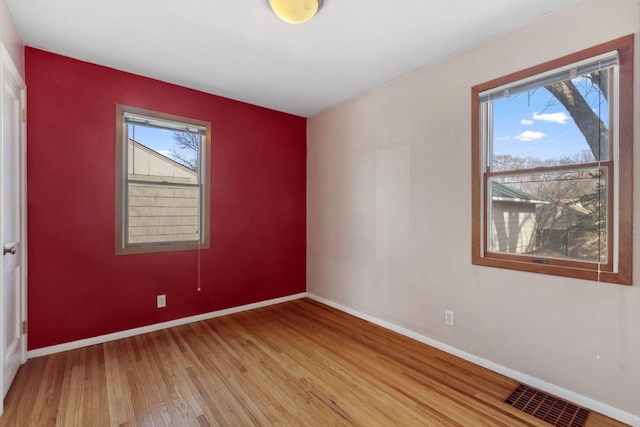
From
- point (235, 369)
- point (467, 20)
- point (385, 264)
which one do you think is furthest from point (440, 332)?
point (467, 20)

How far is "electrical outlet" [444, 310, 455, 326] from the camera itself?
2.60 meters

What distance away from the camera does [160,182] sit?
124 inches

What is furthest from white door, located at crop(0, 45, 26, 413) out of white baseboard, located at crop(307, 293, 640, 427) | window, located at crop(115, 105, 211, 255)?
white baseboard, located at crop(307, 293, 640, 427)

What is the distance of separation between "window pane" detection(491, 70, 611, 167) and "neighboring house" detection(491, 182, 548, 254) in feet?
0.70

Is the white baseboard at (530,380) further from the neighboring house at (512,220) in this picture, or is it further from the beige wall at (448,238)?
the neighboring house at (512,220)

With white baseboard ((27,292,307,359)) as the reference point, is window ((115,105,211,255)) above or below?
above

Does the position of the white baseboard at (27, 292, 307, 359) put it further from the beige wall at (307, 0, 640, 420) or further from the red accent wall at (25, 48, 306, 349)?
the beige wall at (307, 0, 640, 420)

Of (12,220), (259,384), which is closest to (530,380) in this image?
(259,384)

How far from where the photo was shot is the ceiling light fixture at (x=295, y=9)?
1901 mm

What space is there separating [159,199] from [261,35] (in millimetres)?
1956

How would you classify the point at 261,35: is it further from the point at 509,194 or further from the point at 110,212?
the point at 509,194

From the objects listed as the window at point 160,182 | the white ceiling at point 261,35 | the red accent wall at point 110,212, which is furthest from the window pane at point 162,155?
the white ceiling at point 261,35

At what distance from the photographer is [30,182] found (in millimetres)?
2465

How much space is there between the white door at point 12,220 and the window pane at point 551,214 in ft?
11.4
